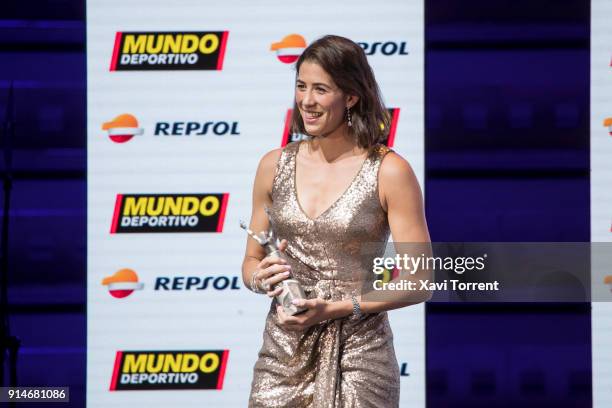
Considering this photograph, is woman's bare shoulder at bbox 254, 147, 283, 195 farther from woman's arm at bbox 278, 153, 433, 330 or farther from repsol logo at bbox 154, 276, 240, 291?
repsol logo at bbox 154, 276, 240, 291

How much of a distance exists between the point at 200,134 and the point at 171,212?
1.22 ft

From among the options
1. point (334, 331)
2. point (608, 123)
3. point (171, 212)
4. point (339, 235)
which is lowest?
point (334, 331)

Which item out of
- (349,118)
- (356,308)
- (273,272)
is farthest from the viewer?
(349,118)

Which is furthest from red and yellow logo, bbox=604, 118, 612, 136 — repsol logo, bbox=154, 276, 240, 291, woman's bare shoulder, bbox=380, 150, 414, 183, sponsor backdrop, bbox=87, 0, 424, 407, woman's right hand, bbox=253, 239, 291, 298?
woman's right hand, bbox=253, 239, 291, 298

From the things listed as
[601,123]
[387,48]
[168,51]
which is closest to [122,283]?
[168,51]

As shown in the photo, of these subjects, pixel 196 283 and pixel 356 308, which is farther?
pixel 196 283

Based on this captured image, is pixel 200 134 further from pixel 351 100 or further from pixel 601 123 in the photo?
pixel 601 123

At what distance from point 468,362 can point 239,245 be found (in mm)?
1183

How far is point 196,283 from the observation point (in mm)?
3895

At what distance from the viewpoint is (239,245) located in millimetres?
3877

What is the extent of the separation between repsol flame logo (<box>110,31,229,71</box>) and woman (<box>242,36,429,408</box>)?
5.30 feet

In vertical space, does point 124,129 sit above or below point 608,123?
below

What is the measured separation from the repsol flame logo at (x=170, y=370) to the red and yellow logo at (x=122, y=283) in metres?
0.28

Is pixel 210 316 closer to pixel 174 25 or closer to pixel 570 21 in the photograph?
pixel 174 25
